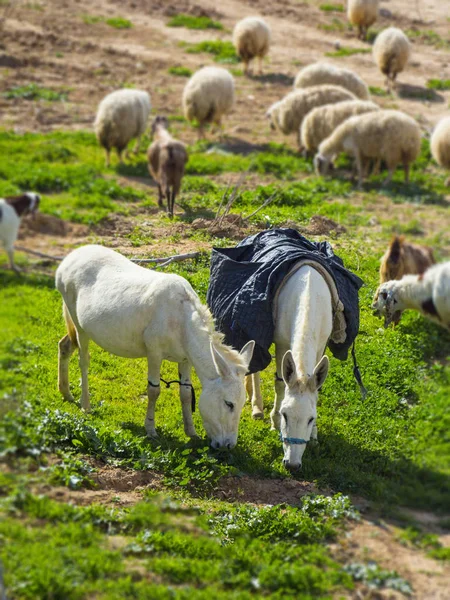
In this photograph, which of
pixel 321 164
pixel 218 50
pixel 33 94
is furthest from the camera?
pixel 218 50

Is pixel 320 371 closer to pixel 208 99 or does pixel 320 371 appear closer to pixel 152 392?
pixel 152 392

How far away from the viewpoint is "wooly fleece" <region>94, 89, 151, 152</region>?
58.5ft

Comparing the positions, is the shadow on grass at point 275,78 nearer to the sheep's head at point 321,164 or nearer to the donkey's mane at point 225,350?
the sheep's head at point 321,164

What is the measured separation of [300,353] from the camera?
284 inches

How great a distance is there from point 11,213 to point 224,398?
2497 mm

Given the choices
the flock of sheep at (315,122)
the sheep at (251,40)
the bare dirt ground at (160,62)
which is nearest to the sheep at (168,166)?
the flock of sheep at (315,122)

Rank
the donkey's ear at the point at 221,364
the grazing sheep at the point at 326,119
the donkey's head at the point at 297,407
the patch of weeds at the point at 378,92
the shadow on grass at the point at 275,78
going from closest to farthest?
the donkey's head at the point at 297,407 → the donkey's ear at the point at 221,364 → the grazing sheep at the point at 326,119 → the patch of weeds at the point at 378,92 → the shadow on grass at the point at 275,78

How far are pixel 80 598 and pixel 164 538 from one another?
3.05 ft

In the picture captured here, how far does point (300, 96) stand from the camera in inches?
813

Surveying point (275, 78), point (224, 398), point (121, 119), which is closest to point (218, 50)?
point (275, 78)

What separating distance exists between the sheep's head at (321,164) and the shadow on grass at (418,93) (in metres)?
6.74

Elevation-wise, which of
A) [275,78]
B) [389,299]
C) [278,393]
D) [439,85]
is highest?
[439,85]

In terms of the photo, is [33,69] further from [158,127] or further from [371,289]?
[371,289]

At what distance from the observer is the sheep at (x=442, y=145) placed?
57.0 feet
